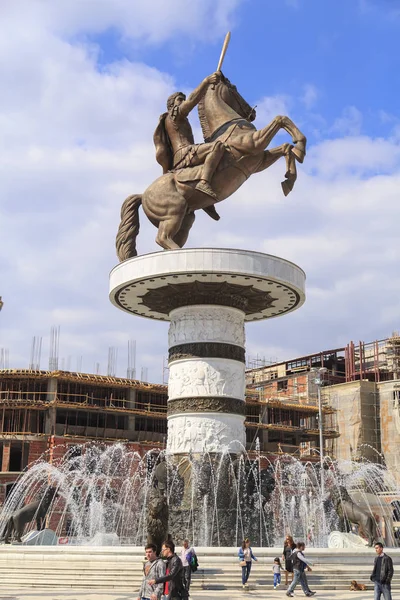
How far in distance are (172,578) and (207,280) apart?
10.00m

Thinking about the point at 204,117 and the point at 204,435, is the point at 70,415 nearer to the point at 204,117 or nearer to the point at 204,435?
the point at 204,435

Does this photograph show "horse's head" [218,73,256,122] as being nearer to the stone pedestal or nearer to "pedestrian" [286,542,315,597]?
the stone pedestal

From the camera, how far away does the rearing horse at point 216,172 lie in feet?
56.2

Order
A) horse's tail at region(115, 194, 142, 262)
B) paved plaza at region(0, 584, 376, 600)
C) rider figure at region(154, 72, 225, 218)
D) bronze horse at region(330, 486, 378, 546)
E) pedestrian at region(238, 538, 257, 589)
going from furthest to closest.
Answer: horse's tail at region(115, 194, 142, 262), rider figure at region(154, 72, 225, 218), bronze horse at region(330, 486, 378, 546), pedestrian at region(238, 538, 257, 589), paved plaza at region(0, 584, 376, 600)

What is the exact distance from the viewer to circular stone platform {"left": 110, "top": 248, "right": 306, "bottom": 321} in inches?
631

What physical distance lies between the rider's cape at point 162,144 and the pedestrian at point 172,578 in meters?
12.4

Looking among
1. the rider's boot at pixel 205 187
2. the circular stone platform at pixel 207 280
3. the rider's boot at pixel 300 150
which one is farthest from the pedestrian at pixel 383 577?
the rider's boot at pixel 205 187

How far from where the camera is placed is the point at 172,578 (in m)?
→ 7.04

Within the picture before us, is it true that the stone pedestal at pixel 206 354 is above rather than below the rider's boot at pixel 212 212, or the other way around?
below

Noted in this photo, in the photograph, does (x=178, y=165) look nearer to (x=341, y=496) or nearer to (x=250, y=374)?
(x=341, y=496)

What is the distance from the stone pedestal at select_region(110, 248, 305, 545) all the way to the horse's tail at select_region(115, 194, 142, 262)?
102cm

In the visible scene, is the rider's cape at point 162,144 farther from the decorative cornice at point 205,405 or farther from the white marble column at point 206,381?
the decorative cornice at point 205,405

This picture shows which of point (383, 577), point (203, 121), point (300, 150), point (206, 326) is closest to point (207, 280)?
point (206, 326)

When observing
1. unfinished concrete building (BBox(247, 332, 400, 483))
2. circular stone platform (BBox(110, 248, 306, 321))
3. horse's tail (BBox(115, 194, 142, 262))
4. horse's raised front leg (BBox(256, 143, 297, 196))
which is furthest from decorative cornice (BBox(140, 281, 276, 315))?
unfinished concrete building (BBox(247, 332, 400, 483))
